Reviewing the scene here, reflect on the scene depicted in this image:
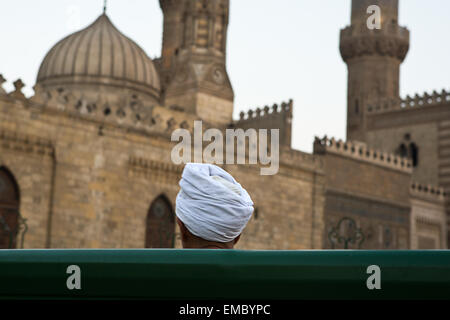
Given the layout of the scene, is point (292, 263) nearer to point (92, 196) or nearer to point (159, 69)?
point (92, 196)

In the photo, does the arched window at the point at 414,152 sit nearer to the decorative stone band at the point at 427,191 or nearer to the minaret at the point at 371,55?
the decorative stone band at the point at 427,191

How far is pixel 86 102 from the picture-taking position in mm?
19172

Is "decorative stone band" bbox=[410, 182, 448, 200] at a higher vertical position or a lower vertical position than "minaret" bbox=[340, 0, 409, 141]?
lower

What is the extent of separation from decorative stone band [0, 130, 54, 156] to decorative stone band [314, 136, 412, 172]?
9491mm

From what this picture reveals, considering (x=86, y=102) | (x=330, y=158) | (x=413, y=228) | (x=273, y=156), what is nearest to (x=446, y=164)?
(x=413, y=228)

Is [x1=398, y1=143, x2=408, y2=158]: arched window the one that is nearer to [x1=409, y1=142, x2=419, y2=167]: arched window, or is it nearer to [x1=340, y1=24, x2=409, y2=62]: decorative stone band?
[x1=409, y1=142, x2=419, y2=167]: arched window

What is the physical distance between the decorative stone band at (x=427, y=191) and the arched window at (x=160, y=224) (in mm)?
11187

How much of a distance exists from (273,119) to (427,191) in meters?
7.13

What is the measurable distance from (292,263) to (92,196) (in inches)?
684

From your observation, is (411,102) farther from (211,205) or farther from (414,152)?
(211,205)

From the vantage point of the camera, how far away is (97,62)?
81.3 ft

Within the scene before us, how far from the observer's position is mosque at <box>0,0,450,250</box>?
59.7ft

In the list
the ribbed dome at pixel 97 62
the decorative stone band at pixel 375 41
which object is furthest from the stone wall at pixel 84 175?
the decorative stone band at pixel 375 41

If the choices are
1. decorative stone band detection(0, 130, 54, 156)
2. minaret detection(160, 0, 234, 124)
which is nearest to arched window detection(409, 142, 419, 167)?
minaret detection(160, 0, 234, 124)
